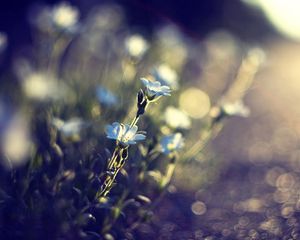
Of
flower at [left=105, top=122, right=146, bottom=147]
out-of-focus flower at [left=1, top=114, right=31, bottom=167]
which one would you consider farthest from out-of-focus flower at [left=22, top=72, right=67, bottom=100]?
flower at [left=105, top=122, right=146, bottom=147]

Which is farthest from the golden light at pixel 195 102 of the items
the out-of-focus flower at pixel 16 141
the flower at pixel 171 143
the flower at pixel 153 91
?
the flower at pixel 153 91

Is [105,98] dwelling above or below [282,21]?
below

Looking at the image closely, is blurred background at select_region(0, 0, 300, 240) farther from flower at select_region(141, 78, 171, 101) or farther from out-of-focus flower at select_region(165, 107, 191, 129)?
flower at select_region(141, 78, 171, 101)

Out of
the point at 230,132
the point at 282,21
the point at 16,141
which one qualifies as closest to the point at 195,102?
the point at 230,132

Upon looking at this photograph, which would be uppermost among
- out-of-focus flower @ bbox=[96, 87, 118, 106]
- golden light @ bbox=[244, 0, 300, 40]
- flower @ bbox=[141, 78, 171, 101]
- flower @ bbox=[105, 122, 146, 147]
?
golden light @ bbox=[244, 0, 300, 40]

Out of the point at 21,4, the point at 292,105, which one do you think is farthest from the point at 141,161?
the point at 21,4

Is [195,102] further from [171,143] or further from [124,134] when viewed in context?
[124,134]

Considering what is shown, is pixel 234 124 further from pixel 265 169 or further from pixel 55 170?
pixel 55 170
